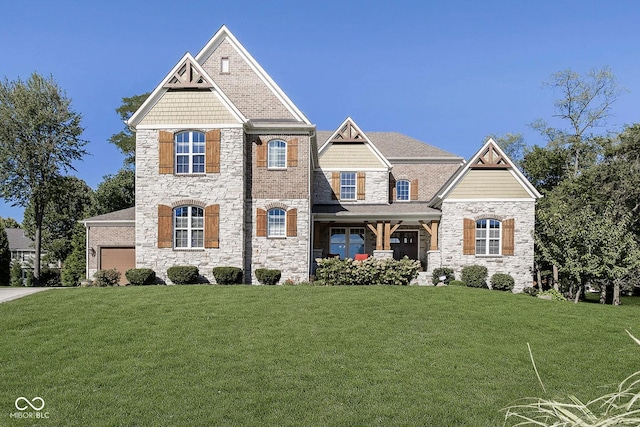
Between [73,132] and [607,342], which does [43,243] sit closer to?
[73,132]

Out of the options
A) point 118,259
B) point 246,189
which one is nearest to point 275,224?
point 246,189

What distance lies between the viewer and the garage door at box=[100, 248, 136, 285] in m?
19.6

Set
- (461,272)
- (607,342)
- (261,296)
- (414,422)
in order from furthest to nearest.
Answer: (461,272)
(261,296)
(607,342)
(414,422)

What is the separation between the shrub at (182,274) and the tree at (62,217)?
76.2 feet

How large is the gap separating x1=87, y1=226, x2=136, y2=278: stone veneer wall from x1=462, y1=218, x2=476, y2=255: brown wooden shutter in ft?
52.9

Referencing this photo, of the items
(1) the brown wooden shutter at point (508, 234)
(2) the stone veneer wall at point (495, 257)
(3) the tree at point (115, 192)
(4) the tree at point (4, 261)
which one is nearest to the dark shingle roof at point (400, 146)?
(2) the stone veneer wall at point (495, 257)

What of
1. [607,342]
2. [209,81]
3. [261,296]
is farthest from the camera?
[209,81]

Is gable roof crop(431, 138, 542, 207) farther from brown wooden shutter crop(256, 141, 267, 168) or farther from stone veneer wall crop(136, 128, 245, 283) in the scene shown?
stone veneer wall crop(136, 128, 245, 283)

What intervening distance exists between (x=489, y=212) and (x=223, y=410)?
17.5m

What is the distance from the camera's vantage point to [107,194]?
35.9m

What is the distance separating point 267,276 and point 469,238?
1005 centimetres

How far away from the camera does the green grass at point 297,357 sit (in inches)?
229

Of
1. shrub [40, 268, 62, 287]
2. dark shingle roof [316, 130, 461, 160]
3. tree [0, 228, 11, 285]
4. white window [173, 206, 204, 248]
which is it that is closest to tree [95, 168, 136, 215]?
shrub [40, 268, 62, 287]

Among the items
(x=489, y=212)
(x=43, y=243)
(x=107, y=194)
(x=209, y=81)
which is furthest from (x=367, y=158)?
Answer: (x=43, y=243)
